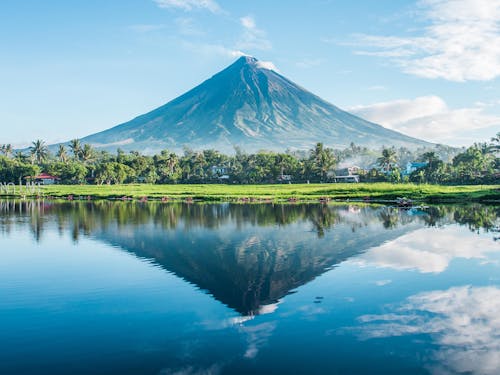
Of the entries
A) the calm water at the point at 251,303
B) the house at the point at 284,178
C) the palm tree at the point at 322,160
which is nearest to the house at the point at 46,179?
the house at the point at 284,178

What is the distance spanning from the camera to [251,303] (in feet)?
42.6

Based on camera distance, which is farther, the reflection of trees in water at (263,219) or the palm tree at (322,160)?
the palm tree at (322,160)

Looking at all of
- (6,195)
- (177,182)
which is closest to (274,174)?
(177,182)

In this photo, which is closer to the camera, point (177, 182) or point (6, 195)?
point (6, 195)

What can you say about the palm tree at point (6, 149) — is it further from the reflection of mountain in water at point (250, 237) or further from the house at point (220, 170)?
the reflection of mountain in water at point (250, 237)

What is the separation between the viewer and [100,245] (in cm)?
2333

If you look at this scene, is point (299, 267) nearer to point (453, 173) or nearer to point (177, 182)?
point (453, 173)

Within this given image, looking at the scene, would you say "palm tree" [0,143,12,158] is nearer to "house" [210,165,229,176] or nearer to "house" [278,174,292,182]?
"house" [210,165,229,176]

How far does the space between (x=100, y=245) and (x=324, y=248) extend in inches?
455

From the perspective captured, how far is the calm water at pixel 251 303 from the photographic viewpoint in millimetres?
9344

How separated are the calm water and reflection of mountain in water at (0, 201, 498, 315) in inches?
4.7

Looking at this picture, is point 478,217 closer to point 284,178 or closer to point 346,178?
point 284,178

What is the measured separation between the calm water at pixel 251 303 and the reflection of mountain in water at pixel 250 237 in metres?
0.12

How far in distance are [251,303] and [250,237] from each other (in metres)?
12.3
